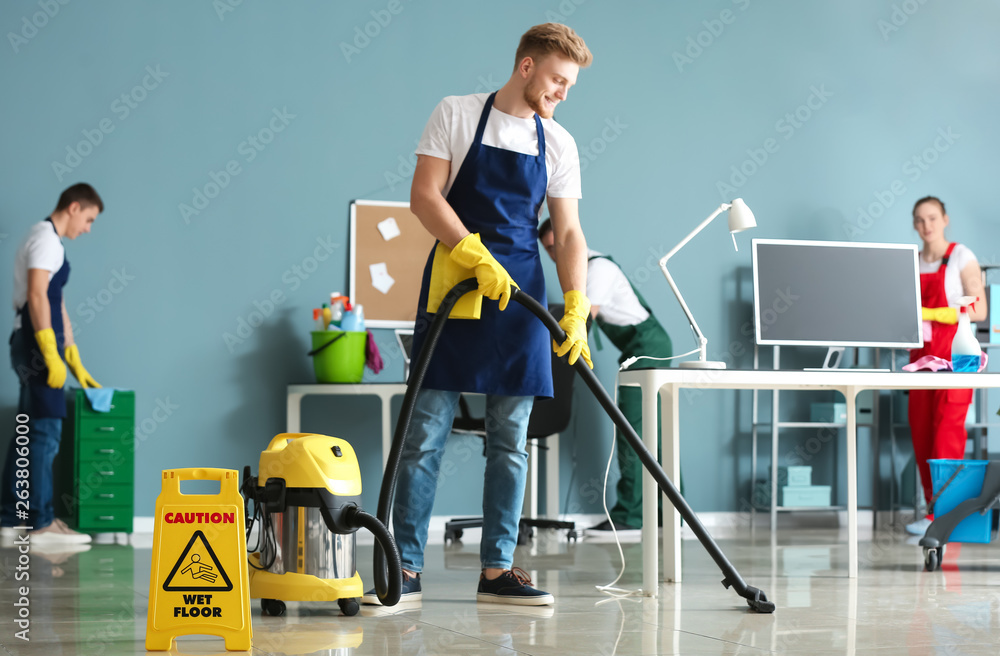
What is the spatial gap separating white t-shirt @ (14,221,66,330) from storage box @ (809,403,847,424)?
381cm

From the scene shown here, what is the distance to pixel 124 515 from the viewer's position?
445 cm

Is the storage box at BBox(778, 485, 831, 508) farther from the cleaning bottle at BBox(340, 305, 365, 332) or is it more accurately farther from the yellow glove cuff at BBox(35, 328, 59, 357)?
the yellow glove cuff at BBox(35, 328, 59, 357)

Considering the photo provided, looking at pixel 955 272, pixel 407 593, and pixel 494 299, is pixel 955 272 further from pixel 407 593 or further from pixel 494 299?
pixel 407 593

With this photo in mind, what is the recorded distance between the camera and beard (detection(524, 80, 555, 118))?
254cm

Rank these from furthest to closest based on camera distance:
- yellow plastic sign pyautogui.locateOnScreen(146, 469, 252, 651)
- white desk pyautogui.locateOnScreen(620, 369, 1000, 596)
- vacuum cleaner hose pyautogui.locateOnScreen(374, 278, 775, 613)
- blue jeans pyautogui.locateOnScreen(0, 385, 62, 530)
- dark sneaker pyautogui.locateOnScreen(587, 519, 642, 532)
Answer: dark sneaker pyautogui.locateOnScreen(587, 519, 642, 532) < blue jeans pyautogui.locateOnScreen(0, 385, 62, 530) < white desk pyautogui.locateOnScreen(620, 369, 1000, 596) < vacuum cleaner hose pyautogui.locateOnScreen(374, 278, 775, 613) < yellow plastic sign pyautogui.locateOnScreen(146, 469, 252, 651)

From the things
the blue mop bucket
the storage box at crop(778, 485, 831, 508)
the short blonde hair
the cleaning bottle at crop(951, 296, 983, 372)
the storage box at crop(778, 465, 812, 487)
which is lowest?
the storage box at crop(778, 485, 831, 508)

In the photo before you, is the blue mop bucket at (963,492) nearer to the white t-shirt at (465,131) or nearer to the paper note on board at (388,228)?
the white t-shirt at (465,131)

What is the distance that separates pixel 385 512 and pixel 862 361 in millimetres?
4107

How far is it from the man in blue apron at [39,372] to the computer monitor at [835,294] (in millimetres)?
3050

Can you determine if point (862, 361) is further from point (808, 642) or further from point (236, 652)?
point (236, 652)

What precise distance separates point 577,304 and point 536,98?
1.72 feet

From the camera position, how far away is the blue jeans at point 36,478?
4323 millimetres

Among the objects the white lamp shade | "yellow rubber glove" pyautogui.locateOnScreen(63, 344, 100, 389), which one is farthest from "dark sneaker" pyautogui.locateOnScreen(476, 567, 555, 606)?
"yellow rubber glove" pyautogui.locateOnScreen(63, 344, 100, 389)

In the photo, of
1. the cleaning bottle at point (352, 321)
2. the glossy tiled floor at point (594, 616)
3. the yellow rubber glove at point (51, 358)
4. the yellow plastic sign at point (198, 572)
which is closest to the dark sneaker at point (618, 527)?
the glossy tiled floor at point (594, 616)
